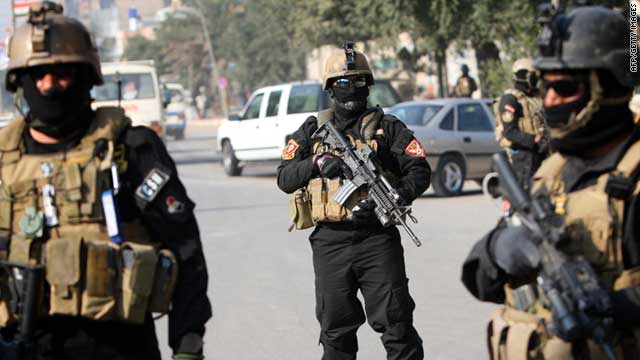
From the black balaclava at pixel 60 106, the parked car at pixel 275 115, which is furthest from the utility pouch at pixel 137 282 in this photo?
the parked car at pixel 275 115

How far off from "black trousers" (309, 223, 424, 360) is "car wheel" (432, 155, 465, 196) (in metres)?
12.2

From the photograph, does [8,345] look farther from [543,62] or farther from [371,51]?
[371,51]

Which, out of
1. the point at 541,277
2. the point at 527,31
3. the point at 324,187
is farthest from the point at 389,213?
the point at 527,31

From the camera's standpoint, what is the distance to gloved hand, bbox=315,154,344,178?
21.5ft

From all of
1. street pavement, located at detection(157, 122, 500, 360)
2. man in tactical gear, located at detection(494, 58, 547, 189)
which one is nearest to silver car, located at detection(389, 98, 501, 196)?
street pavement, located at detection(157, 122, 500, 360)

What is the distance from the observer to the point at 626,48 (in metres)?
3.68

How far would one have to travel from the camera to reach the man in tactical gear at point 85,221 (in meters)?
4.00

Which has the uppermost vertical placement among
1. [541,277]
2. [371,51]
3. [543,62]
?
[543,62]

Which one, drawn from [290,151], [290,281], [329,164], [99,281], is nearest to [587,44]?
[99,281]

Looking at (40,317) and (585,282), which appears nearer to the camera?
(585,282)

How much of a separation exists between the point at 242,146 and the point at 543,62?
2038 cm

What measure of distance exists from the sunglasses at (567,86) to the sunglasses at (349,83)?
10.1 feet

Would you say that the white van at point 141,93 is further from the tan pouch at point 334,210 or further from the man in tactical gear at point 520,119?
the tan pouch at point 334,210

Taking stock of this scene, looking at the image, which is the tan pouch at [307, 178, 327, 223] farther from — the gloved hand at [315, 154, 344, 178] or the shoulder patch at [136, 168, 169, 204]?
the shoulder patch at [136, 168, 169, 204]
